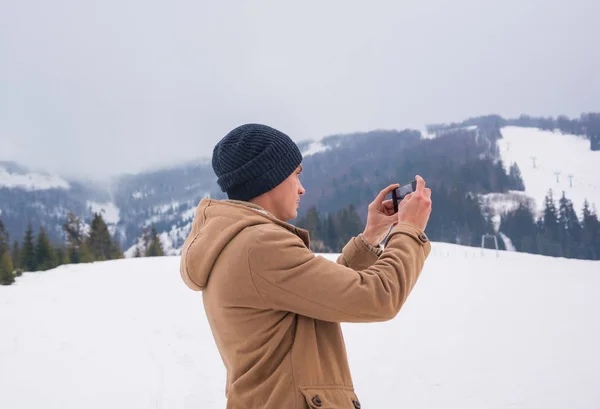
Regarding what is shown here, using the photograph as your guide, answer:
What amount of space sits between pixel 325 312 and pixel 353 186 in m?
86.7

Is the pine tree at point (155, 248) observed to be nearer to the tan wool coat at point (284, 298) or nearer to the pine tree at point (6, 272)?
the pine tree at point (6, 272)

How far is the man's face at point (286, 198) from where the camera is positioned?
1346 millimetres

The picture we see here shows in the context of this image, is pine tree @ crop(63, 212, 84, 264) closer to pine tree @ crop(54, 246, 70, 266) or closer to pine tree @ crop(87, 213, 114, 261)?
pine tree @ crop(54, 246, 70, 266)

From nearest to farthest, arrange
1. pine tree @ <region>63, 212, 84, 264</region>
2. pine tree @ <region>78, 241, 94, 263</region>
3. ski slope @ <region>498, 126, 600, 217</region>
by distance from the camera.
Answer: pine tree @ <region>78, 241, 94, 263</region> < pine tree @ <region>63, 212, 84, 264</region> < ski slope @ <region>498, 126, 600, 217</region>

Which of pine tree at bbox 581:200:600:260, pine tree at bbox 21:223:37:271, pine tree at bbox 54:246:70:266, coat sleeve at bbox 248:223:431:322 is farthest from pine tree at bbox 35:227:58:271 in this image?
pine tree at bbox 581:200:600:260

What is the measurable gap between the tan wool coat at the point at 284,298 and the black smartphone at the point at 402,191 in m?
0.19

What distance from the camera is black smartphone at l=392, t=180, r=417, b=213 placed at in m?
1.39

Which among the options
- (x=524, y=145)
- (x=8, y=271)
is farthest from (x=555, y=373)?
(x=524, y=145)

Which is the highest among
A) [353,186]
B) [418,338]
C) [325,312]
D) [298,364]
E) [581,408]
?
[325,312]

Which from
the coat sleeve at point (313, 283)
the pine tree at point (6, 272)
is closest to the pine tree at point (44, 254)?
the pine tree at point (6, 272)

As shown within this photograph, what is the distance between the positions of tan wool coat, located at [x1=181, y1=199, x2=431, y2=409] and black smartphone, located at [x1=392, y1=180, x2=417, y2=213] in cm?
19

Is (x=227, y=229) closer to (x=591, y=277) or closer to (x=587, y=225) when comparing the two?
(x=591, y=277)

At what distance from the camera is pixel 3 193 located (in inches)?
7505

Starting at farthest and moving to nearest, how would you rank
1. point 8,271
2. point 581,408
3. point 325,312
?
point 8,271 < point 581,408 < point 325,312
